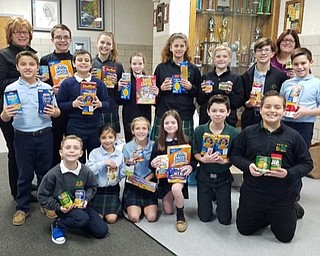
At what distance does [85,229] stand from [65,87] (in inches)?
43.6

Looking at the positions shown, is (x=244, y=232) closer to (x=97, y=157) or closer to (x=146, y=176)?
(x=146, y=176)

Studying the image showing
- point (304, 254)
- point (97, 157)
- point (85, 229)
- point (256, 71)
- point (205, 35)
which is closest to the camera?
point (304, 254)

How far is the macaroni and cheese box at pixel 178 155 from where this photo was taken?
106 inches

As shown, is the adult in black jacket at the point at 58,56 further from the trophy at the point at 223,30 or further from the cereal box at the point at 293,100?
the trophy at the point at 223,30

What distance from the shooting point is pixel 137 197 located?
2.87 meters

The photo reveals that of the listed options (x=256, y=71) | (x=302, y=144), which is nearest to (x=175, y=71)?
(x=256, y=71)

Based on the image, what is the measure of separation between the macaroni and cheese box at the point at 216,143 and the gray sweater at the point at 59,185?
0.91m

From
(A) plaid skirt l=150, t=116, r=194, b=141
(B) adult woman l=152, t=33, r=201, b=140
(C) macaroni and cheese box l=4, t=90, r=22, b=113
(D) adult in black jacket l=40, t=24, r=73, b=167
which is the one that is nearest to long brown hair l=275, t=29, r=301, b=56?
(B) adult woman l=152, t=33, r=201, b=140

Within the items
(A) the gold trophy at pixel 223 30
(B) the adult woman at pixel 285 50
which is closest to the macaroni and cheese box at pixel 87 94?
(B) the adult woman at pixel 285 50

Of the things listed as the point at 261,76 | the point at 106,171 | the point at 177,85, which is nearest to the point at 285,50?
the point at 261,76

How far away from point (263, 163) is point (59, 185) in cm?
142

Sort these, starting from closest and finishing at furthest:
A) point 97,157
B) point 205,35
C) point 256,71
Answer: point 97,157 → point 256,71 → point 205,35

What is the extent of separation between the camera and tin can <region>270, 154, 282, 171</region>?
2355mm

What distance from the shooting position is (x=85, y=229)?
2582 mm
